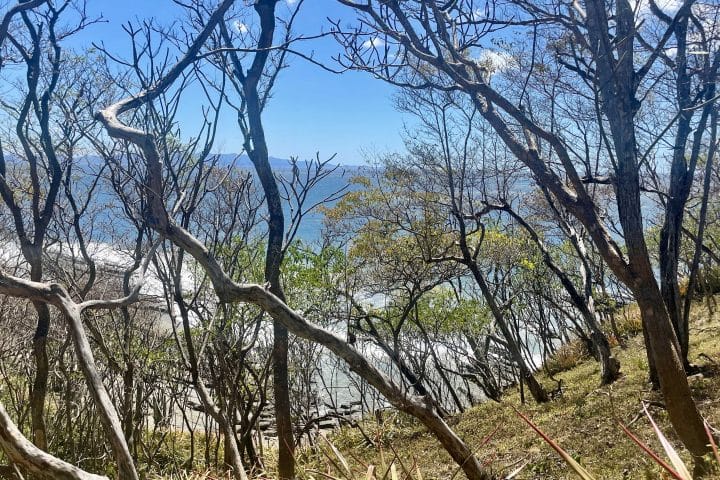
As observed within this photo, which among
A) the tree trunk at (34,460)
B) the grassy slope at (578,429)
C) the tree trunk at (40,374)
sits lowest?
the grassy slope at (578,429)

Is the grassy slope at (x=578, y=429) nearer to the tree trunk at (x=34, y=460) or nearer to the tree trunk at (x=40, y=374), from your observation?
the tree trunk at (x=34, y=460)

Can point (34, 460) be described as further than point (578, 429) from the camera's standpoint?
No

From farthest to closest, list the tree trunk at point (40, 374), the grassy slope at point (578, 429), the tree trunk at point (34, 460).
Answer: the tree trunk at point (40, 374), the grassy slope at point (578, 429), the tree trunk at point (34, 460)

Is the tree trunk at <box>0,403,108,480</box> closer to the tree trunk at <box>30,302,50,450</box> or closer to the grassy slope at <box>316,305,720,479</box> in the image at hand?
the grassy slope at <box>316,305,720,479</box>

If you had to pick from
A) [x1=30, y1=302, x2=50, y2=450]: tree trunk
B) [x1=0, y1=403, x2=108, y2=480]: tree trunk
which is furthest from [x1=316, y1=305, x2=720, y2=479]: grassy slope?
[x1=30, y1=302, x2=50, y2=450]: tree trunk

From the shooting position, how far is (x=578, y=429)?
5.70 m

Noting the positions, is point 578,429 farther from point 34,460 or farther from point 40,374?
point 34,460

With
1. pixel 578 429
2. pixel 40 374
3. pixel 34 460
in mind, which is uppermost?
pixel 40 374

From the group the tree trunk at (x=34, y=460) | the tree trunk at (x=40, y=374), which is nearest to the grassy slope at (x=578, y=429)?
the tree trunk at (x=34, y=460)

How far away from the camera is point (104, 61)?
596 cm

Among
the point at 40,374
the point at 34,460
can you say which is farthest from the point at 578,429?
the point at 34,460

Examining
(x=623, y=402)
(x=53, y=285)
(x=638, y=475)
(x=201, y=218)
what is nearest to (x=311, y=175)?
(x=201, y=218)

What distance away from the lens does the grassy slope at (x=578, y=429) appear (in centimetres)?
433

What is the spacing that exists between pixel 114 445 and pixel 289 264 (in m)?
5.69
